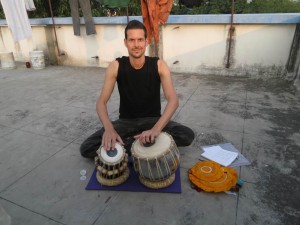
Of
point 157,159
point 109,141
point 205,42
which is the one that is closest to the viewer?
point 157,159

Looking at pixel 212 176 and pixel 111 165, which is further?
pixel 212 176

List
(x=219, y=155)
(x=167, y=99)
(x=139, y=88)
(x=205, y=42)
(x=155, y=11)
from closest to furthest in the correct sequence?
(x=167, y=99), (x=139, y=88), (x=219, y=155), (x=155, y=11), (x=205, y=42)

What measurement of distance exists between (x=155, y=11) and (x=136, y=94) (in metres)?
3.37

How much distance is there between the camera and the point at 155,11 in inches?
213

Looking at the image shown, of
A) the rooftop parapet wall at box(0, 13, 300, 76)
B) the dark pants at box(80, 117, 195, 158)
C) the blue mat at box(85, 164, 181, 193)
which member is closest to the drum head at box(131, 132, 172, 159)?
the blue mat at box(85, 164, 181, 193)

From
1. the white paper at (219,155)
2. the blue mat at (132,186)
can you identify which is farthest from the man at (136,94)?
the blue mat at (132,186)

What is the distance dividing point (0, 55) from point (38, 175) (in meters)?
6.52

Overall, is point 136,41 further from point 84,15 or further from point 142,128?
point 84,15

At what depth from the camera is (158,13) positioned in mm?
5500

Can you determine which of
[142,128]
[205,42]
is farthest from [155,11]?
[142,128]

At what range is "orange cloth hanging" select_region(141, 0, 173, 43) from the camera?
5.30m

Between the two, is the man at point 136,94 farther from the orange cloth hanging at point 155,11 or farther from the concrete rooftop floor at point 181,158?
the orange cloth hanging at point 155,11

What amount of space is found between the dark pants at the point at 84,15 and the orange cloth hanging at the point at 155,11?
5.83 ft

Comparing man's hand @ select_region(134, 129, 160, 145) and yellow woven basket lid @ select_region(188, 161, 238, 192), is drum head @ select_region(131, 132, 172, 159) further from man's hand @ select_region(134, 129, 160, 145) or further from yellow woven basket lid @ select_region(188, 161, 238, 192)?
yellow woven basket lid @ select_region(188, 161, 238, 192)
